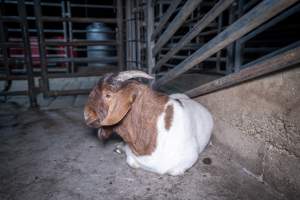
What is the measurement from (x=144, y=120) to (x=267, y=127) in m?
0.83

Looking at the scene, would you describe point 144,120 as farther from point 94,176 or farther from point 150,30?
point 150,30

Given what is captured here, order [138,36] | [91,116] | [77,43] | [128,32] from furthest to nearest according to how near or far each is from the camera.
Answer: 1. [128,32]
2. [138,36]
3. [77,43]
4. [91,116]

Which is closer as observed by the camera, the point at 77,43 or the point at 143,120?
Result: the point at 143,120

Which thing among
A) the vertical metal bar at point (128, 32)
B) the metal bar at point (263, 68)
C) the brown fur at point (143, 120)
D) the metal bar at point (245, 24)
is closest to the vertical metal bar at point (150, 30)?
the metal bar at point (245, 24)

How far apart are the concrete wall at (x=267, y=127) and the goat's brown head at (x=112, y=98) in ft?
2.58

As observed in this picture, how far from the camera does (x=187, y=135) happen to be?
1851mm

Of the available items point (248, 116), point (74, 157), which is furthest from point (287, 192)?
point (74, 157)

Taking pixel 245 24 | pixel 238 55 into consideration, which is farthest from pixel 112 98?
pixel 238 55

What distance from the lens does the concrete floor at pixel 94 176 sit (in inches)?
63.7

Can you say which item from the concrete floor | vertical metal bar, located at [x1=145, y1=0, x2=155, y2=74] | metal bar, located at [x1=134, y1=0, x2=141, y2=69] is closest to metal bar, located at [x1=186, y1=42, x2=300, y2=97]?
the concrete floor

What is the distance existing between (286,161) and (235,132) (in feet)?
1.61

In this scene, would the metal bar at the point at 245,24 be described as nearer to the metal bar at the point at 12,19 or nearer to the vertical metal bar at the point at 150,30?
the vertical metal bar at the point at 150,30

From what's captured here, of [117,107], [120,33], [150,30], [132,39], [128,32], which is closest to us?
[117,107]

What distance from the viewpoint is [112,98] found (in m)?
1.65
